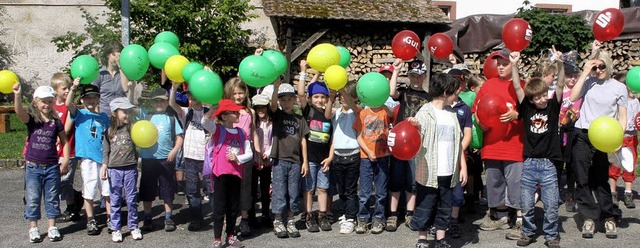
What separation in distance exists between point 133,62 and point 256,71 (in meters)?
1.29

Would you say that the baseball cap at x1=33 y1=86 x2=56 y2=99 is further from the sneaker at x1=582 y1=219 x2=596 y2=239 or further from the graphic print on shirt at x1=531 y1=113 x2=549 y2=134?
the sneaker at x1=582 y1=219 x2=596 y2=239

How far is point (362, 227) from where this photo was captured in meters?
6.23

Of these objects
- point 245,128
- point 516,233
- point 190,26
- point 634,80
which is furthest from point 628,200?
point 190,26

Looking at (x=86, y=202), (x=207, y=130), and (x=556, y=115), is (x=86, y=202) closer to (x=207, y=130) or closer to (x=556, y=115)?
(x=207, y=130)

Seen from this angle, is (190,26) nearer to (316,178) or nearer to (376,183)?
(316,178)

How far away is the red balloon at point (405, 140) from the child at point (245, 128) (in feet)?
4.42

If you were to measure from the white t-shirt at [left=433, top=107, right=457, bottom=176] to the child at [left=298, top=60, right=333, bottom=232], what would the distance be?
1.24 meters

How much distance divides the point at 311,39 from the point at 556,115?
7.76 metres

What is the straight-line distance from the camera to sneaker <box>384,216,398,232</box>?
6.30 meters

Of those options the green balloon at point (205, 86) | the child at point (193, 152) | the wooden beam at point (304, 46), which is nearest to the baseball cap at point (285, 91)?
the green balloon at point (205, 86)

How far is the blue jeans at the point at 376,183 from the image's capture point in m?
6.23

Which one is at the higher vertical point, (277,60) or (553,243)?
(277,60)

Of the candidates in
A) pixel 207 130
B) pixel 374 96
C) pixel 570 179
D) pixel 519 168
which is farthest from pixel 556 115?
pixel 207 130

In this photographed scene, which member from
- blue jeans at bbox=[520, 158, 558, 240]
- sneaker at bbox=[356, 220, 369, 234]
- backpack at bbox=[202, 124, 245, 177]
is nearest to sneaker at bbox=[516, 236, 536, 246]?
blue jeans at bbox=[520, 158, 558, 240]
